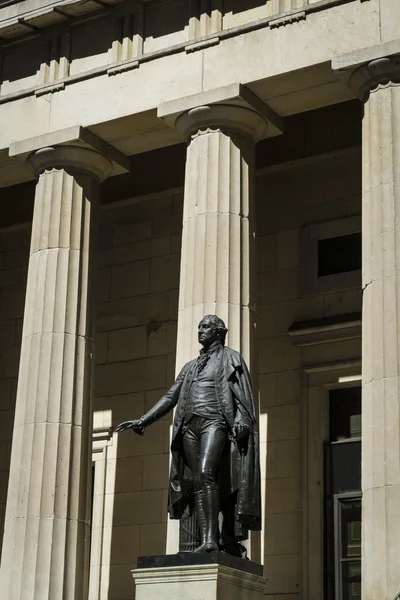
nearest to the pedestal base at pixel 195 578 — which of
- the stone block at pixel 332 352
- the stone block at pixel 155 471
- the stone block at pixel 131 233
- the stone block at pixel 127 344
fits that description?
the stone block at pixel 332 352

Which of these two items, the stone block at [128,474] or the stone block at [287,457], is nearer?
the stone block at [287,457]

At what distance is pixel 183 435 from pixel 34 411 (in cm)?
731

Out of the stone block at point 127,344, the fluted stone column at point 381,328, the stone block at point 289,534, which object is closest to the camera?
the fluted stone column at point 381,328

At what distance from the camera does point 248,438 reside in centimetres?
1419

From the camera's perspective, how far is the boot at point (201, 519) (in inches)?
538

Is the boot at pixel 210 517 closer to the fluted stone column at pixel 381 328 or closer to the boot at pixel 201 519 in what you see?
the boot at pixel 201 519

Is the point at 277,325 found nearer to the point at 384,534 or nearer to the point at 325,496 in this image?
the point at 325,496

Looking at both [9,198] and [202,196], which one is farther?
[9,198]

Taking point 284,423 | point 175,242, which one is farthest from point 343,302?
point 175,242

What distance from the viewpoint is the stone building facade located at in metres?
19.6

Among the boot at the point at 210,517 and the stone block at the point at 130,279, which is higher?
the stone block at the point at 130,279

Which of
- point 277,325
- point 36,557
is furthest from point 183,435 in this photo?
point 277,325

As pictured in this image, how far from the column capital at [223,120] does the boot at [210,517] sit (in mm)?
8895

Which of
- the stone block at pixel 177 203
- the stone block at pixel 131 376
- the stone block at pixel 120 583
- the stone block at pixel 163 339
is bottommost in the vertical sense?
the stone block at pixel 120 583
